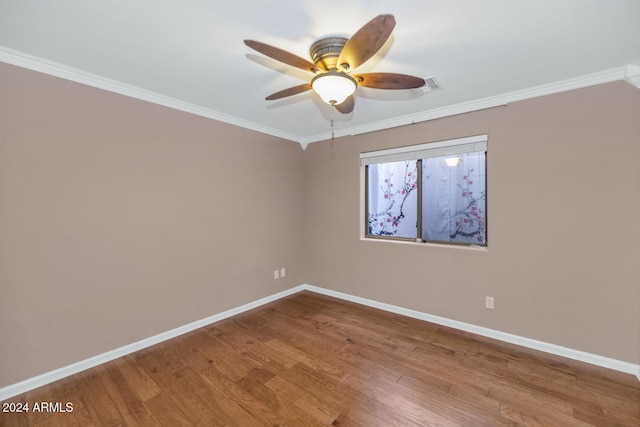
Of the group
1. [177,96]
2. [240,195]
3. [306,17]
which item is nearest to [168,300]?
[240,195]

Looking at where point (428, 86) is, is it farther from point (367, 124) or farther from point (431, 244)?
point (431, 244)

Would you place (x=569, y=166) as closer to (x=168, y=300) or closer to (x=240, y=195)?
(x=240, y=195)

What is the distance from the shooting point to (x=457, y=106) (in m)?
2.84

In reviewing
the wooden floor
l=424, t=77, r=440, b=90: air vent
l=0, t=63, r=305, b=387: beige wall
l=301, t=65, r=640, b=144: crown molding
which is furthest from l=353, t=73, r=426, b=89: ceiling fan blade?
the wooden floor

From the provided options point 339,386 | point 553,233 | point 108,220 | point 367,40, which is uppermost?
point 367,40

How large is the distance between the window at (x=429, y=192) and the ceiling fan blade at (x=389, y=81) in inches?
58.9

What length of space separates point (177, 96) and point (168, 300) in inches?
82.3

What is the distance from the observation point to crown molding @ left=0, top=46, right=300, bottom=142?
1910 mm

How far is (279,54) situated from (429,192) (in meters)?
2.60

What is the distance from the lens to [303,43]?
1765 millimetres

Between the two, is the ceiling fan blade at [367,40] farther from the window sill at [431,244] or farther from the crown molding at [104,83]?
the window sill at [431,244]

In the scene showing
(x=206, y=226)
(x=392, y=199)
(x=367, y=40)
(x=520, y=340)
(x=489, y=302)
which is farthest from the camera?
(x=392, y=199)

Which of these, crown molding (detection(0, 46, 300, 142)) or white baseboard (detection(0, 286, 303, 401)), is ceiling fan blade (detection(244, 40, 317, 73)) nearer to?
crown molding (detection(0, 46, 300, 142))

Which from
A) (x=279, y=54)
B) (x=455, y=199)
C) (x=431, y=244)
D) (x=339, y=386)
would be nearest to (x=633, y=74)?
(x=455, y=199)
